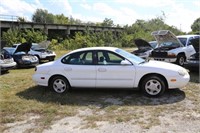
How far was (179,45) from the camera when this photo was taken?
477 inches

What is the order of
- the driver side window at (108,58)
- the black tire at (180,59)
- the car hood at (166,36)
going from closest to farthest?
the driver side window at (108,58)
the black tire at (180,59)
the car hood at (166,36)

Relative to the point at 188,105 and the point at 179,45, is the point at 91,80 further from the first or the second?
the point at 179,45

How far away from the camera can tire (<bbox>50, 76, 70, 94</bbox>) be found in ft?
23.6

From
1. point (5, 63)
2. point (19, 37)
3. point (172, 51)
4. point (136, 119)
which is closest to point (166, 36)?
point (172, 51)

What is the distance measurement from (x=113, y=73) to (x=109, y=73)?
0.11m

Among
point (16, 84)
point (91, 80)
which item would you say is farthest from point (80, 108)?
point (16, 84)

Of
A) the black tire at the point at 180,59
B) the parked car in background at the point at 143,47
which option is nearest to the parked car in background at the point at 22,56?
the parked car in background at the point at 143,47

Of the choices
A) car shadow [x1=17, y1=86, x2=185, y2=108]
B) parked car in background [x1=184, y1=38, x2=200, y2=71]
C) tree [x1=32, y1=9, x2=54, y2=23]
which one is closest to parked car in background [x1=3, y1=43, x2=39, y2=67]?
car shadow [x1=17, y1=86, x2=185, y2=108]

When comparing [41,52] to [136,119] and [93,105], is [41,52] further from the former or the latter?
[136,119]

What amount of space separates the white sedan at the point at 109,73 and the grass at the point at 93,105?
30 centimetres

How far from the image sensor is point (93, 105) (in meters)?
6.10

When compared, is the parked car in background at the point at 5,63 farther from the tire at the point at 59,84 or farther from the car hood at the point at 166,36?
the car hood at the point at 166,36

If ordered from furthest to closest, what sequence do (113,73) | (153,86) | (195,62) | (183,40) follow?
(183,40) → (195,62) → (113,73) → (153,86)

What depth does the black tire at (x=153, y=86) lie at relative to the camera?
256 inches
